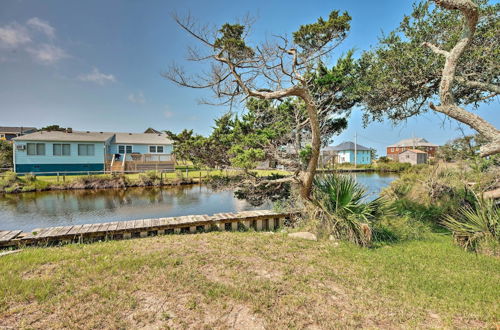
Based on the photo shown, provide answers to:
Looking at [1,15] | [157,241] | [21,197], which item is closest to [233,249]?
[157,241]

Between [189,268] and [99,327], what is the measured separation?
1.29 metres

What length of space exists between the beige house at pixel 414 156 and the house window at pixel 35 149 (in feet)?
177

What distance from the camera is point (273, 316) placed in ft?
7.77

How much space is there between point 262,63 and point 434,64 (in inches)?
174

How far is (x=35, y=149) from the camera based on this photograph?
22.0 meters

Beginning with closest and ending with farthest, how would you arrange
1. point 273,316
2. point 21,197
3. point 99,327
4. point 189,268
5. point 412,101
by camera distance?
point 99,327 < point 273,316 < point 189,268 < point 412,101 < point 21,197

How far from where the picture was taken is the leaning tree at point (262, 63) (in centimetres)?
518

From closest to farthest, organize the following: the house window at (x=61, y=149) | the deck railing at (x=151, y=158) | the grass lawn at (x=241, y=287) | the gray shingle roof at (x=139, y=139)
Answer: the grass lawn at (x=241, y=287)
the house window at (x=61, y=149)
the deck railing at (x=151, y=158)
the gray shingle roof at (x=139, y=139)

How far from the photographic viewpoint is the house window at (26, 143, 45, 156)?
21806 millimetres

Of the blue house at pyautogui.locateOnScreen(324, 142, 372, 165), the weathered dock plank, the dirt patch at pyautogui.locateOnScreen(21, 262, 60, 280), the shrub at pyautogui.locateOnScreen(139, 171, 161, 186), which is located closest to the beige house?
the blue house at pyautogui.locateOnScreen(324, 142, 372, 165)

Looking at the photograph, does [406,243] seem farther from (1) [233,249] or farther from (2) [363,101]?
(2) [363,101]

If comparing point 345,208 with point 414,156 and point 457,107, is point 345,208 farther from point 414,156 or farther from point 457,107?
point 414,156

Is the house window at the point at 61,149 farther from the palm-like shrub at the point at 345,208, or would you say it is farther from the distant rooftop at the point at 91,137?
the palm-like shrub at the point at 345,208

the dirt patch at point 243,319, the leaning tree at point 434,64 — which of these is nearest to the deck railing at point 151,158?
the leaning tree at point 434,64
